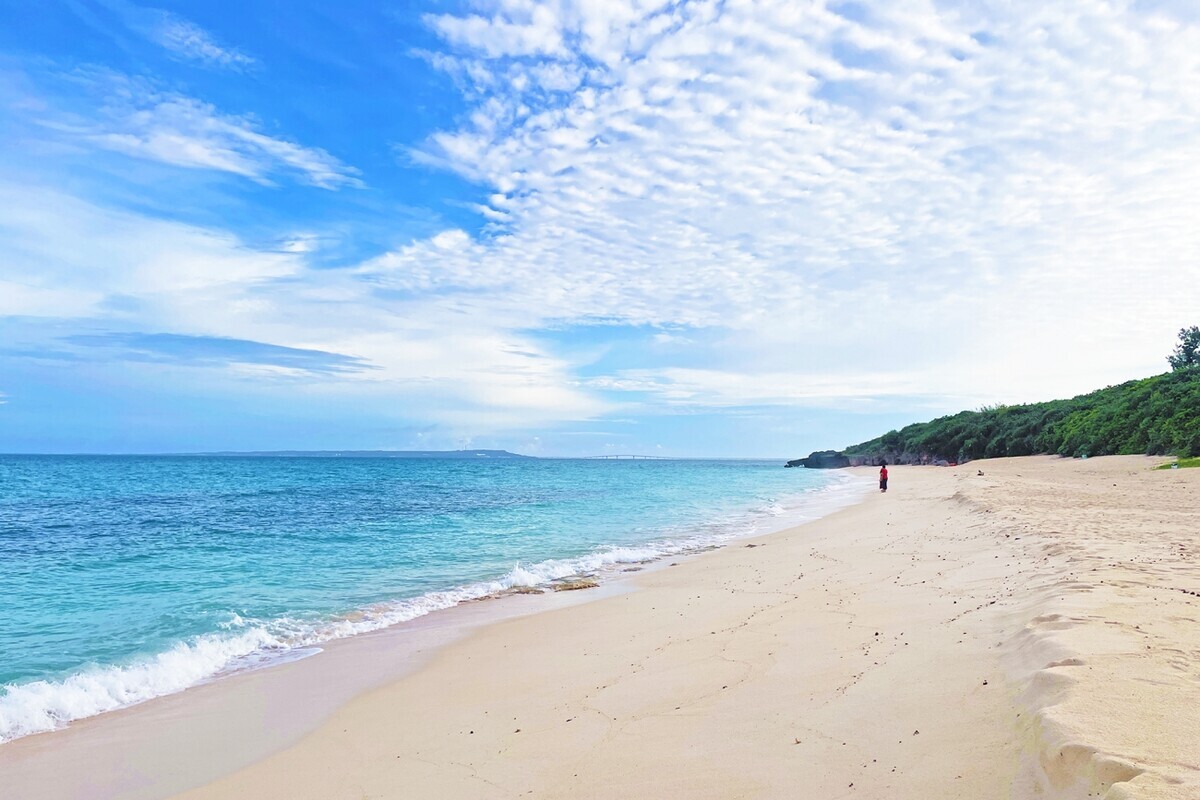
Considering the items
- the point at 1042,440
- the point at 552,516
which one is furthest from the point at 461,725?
the point at 1042,440

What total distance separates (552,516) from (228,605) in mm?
16575

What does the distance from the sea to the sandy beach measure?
111 cm

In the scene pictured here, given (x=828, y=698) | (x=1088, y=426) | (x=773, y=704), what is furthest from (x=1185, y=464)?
(x=773, y=704)

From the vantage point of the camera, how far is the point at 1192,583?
7020mm

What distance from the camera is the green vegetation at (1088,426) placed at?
33812 millimetres

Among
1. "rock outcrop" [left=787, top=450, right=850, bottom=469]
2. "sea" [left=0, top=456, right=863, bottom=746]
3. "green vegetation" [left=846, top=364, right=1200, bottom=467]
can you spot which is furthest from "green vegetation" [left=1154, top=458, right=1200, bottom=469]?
"rock outcrop" [left=787, top=450, right=850, bottom=469]

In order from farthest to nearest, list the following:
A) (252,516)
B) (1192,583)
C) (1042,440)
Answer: (1042,440) < (252,516) < (1192,583)

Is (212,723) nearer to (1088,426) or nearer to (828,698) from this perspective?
(828,698)

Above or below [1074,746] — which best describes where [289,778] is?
below

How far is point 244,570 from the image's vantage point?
14.6m

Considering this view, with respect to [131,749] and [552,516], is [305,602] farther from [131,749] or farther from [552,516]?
[552,516]

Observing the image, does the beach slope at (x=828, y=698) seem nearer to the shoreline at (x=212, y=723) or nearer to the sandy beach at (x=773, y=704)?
the sandy beach at (x=773, y=704)

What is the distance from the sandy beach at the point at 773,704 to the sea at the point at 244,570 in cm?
111

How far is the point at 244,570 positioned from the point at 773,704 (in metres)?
13.1
